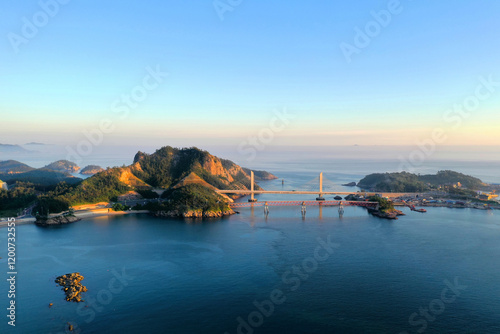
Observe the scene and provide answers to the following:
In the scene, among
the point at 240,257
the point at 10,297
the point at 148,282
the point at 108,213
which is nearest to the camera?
the point at 10,297

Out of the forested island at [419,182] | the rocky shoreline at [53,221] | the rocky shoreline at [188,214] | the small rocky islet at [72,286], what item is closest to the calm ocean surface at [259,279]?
the small rocky islet at [72,286]

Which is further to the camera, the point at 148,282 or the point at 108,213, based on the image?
the point at 108,213

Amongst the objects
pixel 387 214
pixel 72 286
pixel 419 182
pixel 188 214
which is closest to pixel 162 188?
pixel 188 214

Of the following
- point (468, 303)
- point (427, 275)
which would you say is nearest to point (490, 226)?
point (427, 275)

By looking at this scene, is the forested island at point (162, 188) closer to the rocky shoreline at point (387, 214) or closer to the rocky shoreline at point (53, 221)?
the rocky shoreline at point (53, 221)

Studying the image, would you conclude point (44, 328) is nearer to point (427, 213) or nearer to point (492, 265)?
point (492, 265)
